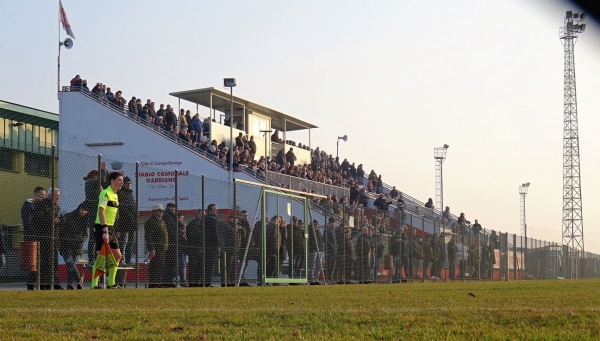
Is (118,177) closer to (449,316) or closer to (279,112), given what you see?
(449,316)

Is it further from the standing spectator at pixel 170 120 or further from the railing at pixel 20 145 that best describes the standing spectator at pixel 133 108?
the railing at pixel 20 145

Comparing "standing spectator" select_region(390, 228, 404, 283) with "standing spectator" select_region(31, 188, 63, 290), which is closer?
"standing spectator" select_region(31, 188, 63, 290)

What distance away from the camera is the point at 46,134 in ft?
210

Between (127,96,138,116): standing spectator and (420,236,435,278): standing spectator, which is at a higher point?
(127,96,138,116): standing spectator

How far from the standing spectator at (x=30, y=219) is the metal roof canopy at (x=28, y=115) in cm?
4226

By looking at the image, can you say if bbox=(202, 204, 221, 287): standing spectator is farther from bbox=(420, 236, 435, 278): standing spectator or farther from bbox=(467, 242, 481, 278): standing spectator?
bbox=(467, 242, 481, 278): standing spectator

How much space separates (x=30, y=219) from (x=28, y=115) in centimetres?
4548

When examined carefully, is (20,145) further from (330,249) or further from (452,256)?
(330,249)

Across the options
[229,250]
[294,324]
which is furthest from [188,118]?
[294,324]

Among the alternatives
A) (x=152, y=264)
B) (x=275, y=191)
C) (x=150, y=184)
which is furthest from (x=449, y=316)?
(x=275, y=191)

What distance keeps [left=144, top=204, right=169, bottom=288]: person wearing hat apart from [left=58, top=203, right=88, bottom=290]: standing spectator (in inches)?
78.0

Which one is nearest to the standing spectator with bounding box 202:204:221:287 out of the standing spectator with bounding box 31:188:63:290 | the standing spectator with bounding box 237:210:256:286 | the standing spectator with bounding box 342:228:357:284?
the standing spectator with bounding box 237:210:256:286

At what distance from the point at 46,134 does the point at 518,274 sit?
3319 cm

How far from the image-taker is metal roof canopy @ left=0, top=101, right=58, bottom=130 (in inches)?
2308
